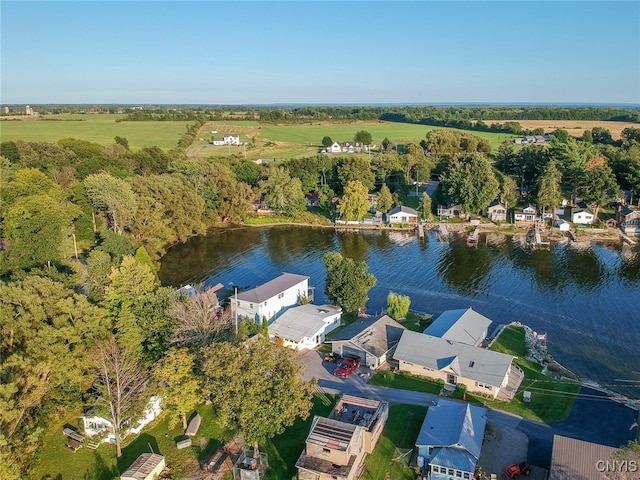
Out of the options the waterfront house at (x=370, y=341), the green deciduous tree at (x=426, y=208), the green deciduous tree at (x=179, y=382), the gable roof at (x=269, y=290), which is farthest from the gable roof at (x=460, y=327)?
the green deciduous tree at (x=426, y=208)

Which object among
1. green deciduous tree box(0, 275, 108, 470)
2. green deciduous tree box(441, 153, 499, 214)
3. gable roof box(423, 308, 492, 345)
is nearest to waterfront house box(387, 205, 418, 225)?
green deciduous tree box(441, 153, 499, 214)

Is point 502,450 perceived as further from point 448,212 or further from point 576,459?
point 448,212

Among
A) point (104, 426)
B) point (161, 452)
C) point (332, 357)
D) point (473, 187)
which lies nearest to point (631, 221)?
point (473, 187)

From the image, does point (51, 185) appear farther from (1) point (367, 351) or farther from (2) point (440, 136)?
(2) point (440, 136)

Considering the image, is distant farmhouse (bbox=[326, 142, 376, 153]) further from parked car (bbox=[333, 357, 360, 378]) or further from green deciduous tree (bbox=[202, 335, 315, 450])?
green deciduous tree (bbox=[202, 335, 315, 450])

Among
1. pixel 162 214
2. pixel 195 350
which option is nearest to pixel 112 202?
pixel 162 214

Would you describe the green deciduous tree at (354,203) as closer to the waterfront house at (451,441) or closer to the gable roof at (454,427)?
the gable roof at (454,427)
